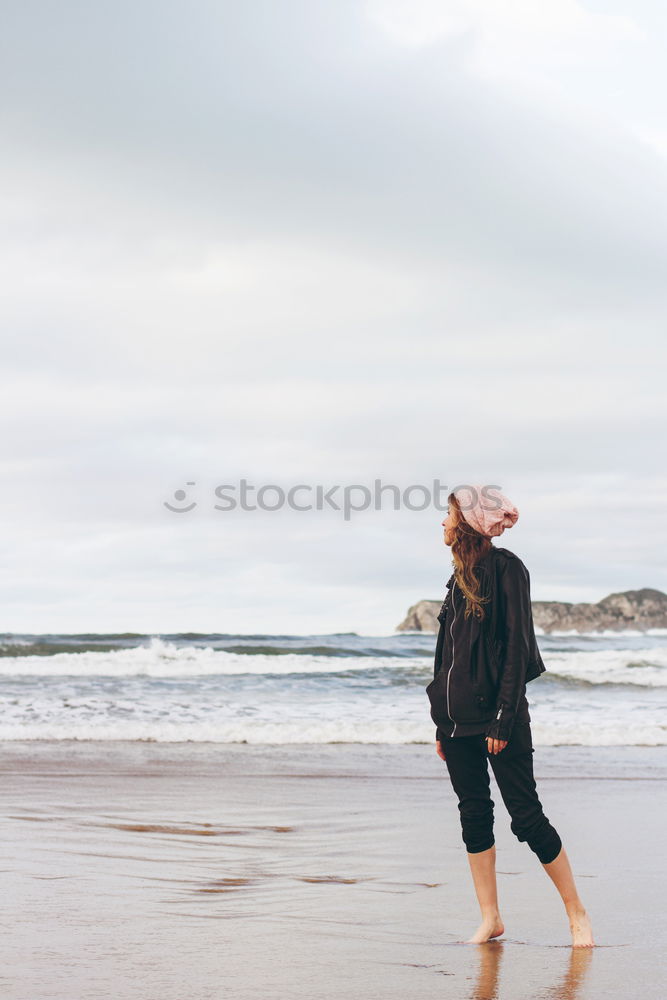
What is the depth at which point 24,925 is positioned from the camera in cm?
417

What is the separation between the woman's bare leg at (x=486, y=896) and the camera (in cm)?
414

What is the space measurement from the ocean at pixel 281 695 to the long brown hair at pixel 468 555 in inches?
362

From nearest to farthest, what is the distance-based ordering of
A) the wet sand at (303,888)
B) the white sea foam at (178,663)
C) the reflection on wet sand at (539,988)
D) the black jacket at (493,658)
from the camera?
1. the reflection on wet sand at (539,988)
2. the wet sand at (303,888)
3. the black jacket at (493,658)
4. the white sea foam at (178,663)

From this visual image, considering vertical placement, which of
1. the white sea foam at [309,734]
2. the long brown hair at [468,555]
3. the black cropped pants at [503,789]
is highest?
the long brown hair at [468,555]

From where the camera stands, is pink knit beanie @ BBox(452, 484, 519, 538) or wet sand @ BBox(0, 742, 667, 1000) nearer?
wet sand @ BBox(0, 742, 667, 1000)

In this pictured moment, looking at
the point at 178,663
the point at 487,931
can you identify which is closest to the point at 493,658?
the point at 487,931

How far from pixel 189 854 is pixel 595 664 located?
64.8ft

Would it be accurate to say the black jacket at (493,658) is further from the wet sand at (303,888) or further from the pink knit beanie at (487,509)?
the wet sand at (303,888)

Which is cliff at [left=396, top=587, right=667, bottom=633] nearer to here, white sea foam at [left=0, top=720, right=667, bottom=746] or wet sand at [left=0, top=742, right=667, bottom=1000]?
white sea foam at [left=0, top=720, right=667, bottom=746]

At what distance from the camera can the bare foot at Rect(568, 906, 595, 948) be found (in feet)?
13.2

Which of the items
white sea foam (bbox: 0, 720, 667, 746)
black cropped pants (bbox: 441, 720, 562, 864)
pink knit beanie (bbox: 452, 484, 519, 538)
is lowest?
white sea foam (bbox: 0, 720, 667, 746)

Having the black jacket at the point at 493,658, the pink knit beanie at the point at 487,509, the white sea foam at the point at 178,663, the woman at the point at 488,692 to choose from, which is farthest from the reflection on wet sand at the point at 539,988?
the white sea foam at the point at 178,663

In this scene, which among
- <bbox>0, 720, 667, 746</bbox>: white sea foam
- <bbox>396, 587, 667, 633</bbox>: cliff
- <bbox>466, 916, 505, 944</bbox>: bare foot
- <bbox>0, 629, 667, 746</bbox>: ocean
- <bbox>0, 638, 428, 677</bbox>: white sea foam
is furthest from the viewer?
<bbox>396, 587, 667, 633</bbox>: cliff

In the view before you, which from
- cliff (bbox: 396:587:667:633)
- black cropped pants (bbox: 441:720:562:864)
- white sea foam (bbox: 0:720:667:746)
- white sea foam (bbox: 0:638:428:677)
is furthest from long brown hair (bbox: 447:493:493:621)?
cliff (bbox: 396:587:667:633)
